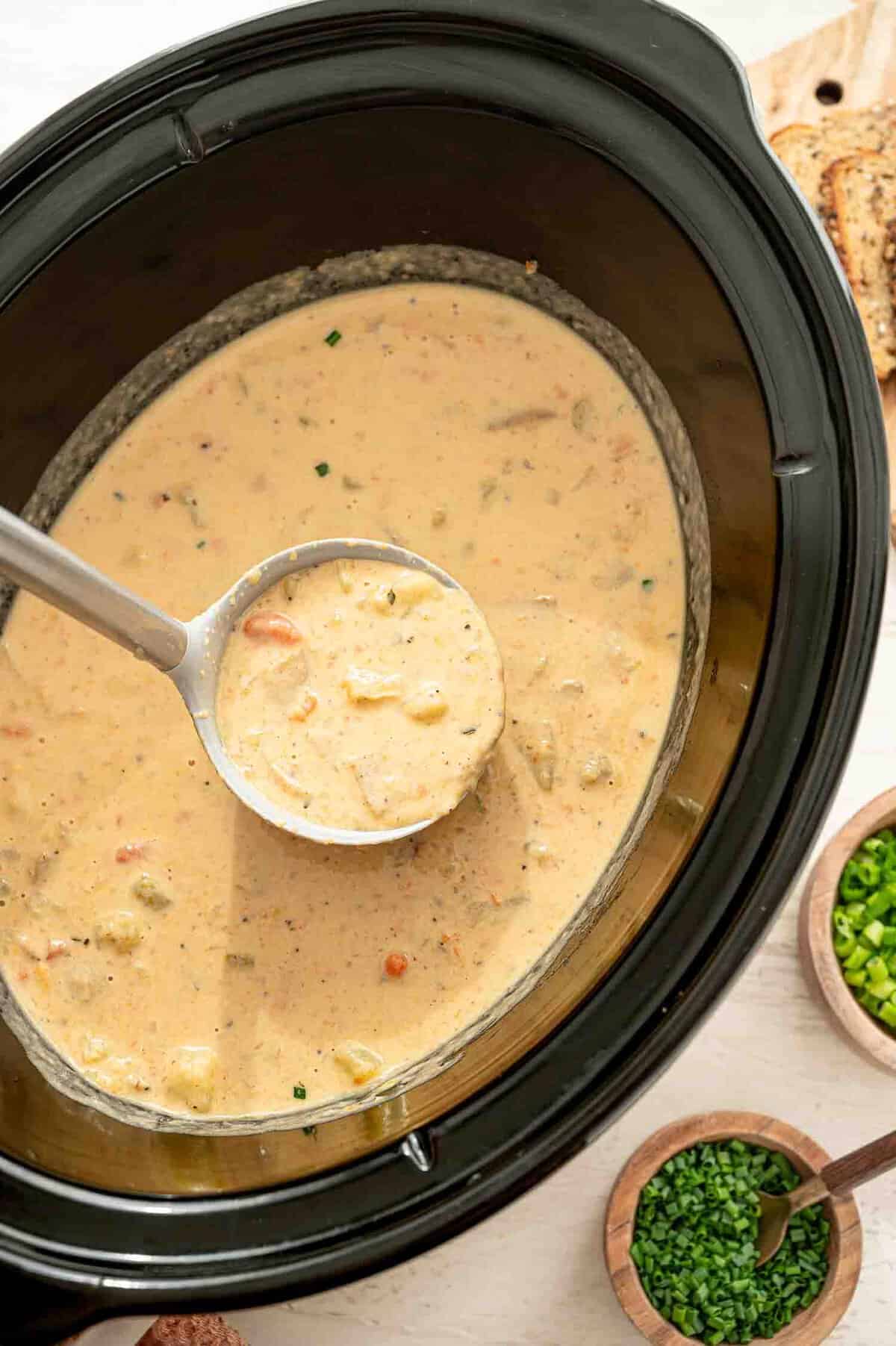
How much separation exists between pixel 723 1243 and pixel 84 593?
1.34 metres

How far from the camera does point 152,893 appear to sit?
1861mm

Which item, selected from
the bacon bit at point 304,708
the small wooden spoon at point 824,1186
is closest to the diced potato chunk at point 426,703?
the bacon bit at point 304,708

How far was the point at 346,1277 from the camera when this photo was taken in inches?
56.7

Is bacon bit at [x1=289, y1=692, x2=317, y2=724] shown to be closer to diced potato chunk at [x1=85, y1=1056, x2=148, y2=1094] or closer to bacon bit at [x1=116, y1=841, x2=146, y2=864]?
bacon bit at [x1=116, y1=841, x2=146, y2=864]

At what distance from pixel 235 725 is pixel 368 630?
223 millimetres

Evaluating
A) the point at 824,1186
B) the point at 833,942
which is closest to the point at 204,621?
the point at 833,942

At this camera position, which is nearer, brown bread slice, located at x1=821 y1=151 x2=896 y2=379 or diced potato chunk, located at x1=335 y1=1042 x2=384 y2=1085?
diced potato chunk, located at x1=335 y1=1042 x2=384 y2=1085

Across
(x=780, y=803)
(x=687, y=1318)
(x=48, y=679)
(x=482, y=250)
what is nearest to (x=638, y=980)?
(x=780, y=803)

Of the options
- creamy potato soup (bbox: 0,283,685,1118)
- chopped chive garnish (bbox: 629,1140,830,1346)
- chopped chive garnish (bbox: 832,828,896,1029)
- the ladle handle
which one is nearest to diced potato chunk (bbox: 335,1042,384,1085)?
creamy potato soup (bbox: 0,283,685,1118)

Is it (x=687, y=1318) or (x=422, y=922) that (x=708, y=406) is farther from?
(x=687, y=1318)

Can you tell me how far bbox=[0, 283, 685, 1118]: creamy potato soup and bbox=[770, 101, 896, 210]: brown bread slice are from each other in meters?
0.48

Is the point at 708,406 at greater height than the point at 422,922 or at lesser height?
greater

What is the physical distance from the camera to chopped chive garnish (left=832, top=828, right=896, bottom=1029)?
6.27 feet

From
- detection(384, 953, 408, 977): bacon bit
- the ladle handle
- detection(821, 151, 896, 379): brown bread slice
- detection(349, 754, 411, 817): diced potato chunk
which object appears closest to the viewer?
the ladle handle
